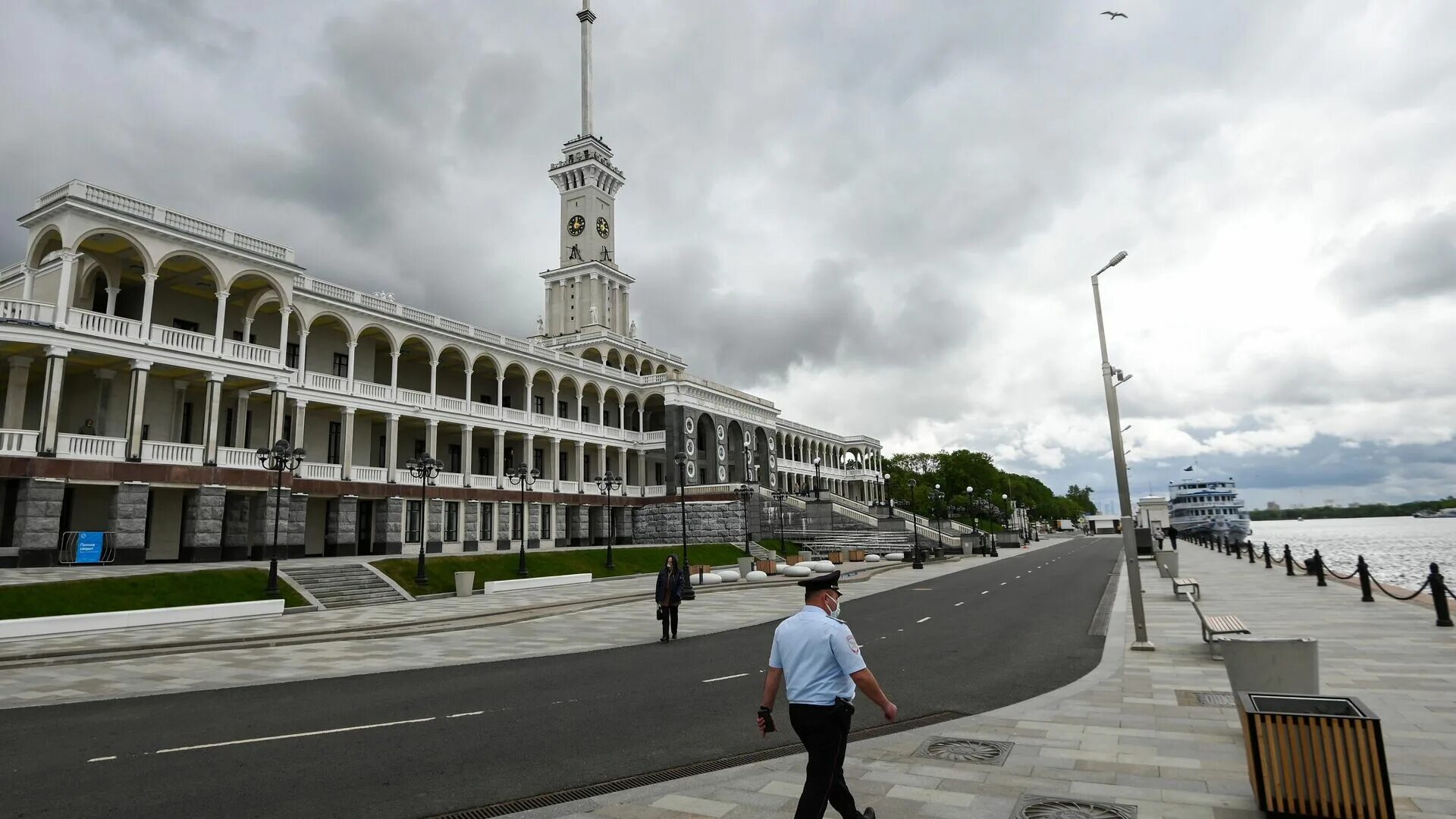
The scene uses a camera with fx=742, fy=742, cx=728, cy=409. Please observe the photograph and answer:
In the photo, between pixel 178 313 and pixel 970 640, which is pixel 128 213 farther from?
pixel 970 640

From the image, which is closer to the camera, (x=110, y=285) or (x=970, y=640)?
(x=970, y=640)

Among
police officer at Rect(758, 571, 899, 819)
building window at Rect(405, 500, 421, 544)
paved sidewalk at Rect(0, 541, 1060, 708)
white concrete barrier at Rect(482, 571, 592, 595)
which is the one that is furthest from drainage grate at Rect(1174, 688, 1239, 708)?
building window at Rect(405, 500, 421, 544)

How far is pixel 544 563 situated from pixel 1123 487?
1116 inches

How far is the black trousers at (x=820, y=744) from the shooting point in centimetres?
491

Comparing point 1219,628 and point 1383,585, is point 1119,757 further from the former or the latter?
point 1383,585

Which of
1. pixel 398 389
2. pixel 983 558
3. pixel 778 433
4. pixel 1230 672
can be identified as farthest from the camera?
pixel 778 433

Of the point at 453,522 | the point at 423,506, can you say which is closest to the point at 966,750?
the point at 423,506

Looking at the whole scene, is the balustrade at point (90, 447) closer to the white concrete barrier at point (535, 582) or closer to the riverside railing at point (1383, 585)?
the white concrete barrier at point (535, 582)

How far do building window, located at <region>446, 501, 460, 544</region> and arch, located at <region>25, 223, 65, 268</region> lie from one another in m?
22.3

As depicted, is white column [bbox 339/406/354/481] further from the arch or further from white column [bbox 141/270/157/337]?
the arch

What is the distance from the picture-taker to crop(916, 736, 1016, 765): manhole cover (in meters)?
7.59

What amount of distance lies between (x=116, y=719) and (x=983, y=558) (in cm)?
5388

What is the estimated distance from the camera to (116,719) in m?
10.6

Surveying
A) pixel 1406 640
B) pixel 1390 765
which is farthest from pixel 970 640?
pixel 1390 765
